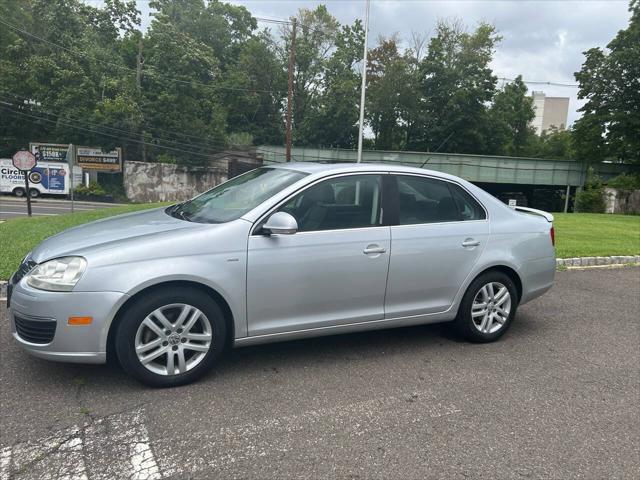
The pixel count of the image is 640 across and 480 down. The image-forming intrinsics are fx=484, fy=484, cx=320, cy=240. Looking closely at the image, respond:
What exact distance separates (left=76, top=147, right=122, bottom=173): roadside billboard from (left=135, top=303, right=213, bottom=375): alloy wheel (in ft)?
139

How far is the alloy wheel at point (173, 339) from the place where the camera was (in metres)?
3.28

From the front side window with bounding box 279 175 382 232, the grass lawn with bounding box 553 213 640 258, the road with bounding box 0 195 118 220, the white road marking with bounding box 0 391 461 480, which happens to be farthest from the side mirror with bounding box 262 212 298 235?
the road with bounding box 0 195 118 220

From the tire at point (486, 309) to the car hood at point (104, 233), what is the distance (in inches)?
99.2

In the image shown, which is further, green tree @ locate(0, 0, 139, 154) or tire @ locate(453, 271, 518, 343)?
green tree @ locate(0, 0, 139, 154)

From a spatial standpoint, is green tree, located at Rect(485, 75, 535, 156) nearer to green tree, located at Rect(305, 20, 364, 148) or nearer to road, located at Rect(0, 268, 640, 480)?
green tree, located at Rect(305, 20, 364, 148)

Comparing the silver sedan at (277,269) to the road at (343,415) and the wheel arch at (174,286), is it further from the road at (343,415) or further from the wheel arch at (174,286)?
the road at (343,415)

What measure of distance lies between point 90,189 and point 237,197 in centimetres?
3965

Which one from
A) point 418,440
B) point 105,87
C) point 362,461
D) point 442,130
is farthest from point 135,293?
point 442,130

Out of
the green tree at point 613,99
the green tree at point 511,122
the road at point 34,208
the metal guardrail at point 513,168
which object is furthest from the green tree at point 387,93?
the road at point 34,208

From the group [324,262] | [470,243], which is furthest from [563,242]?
[324,262]

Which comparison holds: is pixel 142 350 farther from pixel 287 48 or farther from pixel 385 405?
pixel 287 48

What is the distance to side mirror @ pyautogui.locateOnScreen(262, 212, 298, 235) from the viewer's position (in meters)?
3.43

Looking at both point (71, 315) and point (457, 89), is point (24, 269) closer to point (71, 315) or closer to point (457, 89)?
point (71, 315)

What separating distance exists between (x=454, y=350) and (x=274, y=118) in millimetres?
52438
